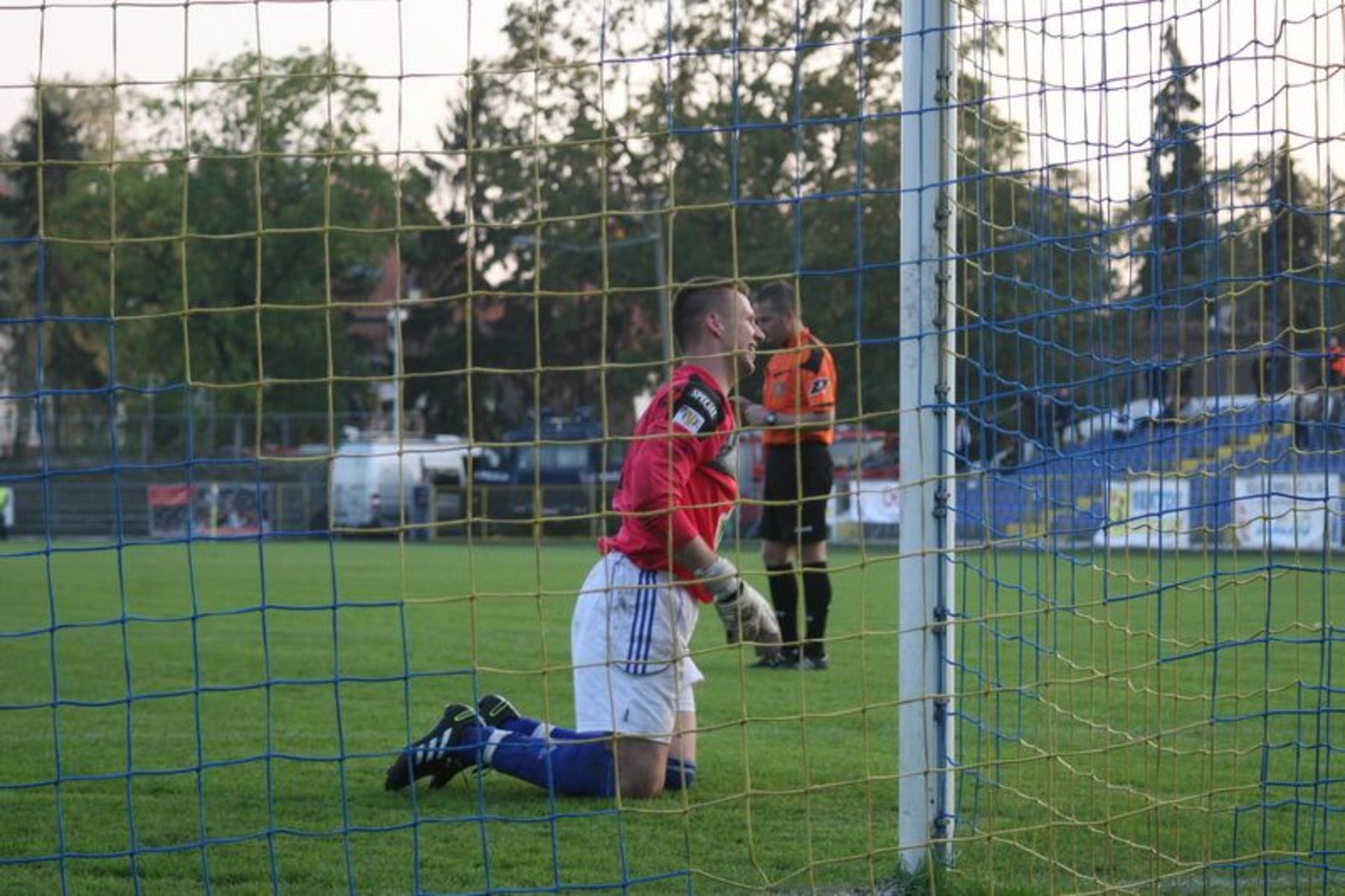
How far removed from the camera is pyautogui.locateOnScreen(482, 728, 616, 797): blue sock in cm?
564

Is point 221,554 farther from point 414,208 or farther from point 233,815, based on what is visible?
point 414,208

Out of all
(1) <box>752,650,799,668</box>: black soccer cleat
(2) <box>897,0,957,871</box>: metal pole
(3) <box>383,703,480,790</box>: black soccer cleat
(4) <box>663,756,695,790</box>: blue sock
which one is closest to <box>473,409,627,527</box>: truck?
(1) <box>752,650,799,668</box>: black soccer cleat

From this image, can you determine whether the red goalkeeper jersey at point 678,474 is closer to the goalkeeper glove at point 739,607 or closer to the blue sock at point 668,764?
the goalkeeper glove at point 739,607

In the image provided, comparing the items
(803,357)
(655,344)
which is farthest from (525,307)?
(803,357)

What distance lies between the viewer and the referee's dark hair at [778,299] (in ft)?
26.4

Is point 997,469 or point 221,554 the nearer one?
point 997,469

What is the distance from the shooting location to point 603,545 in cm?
550

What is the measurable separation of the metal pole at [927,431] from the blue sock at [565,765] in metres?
1.34

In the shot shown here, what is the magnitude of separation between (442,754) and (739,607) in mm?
1168

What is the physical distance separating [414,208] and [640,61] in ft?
164

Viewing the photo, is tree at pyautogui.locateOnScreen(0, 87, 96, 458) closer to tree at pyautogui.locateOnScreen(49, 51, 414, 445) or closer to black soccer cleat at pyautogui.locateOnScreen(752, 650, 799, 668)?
tree at pyautogui.locateOnScreen(49, 51, 414, 445)

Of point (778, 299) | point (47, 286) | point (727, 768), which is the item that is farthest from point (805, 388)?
point (47, 286)

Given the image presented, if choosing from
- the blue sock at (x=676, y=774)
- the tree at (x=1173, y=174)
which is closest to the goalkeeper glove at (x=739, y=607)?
the blue sock at (x=676, y=774)

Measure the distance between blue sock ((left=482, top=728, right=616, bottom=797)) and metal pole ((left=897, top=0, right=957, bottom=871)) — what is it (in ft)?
4.39
